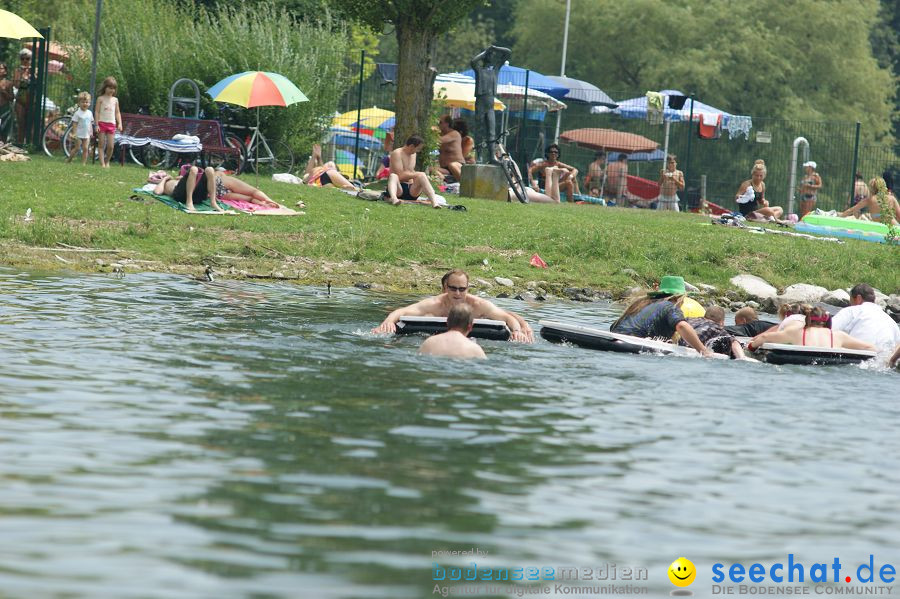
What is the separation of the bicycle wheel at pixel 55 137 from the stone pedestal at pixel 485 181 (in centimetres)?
825

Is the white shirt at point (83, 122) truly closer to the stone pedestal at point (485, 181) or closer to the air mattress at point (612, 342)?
the stone pedestal at point (485, 181)

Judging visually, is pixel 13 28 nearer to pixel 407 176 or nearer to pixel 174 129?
pixel 174 129

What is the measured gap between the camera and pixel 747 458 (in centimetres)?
877

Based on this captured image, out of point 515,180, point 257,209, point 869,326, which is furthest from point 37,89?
point 869,326

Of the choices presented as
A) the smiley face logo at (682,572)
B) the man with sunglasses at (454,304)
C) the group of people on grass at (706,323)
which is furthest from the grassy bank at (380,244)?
the smiley face logo at (682,572)

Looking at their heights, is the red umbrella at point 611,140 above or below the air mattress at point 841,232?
above

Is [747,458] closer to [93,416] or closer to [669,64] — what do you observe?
[93,416]

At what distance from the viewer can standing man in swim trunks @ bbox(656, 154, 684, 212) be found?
30.6 m

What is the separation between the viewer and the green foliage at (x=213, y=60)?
30250 mm

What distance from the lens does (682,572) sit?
627 centimetres

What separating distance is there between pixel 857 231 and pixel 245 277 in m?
13.0

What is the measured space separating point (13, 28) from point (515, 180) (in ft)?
32.5

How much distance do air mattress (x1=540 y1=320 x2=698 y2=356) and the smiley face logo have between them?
7.08 meters

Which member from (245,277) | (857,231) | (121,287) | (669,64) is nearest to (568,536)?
(121,287)
